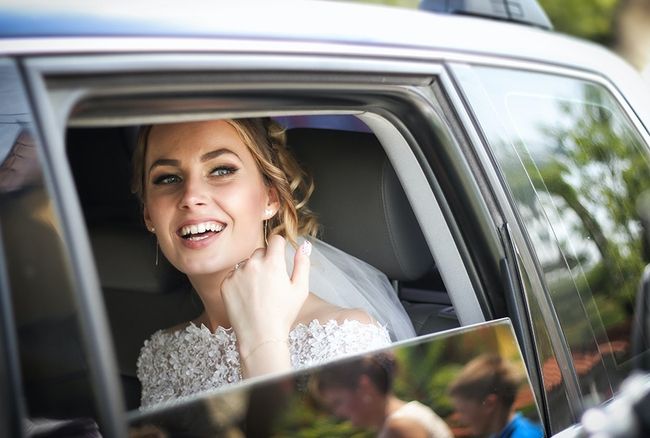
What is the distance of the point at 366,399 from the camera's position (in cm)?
145

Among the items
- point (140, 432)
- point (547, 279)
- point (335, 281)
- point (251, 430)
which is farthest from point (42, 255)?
point (335, 281)

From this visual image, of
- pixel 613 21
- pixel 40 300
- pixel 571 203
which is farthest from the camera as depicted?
pixel 613 21

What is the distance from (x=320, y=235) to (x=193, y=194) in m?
0.64

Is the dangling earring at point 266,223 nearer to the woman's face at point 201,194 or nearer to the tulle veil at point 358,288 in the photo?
the woman's face at point 201,194

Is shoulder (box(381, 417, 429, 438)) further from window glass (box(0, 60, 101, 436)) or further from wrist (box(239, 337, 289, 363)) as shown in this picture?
window glass (box(0, 60, 101, 436))

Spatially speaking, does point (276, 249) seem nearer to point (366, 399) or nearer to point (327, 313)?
point (327, 313)

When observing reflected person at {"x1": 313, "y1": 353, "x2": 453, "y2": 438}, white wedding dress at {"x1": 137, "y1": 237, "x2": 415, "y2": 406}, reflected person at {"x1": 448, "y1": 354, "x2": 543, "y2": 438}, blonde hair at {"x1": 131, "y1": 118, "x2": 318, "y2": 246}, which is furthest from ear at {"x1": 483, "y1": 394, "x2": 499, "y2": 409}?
blonde hair at {"x1": 131, "y1": 118, "x2": 318, "y2": 246}

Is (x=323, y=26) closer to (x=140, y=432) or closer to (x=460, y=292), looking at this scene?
(x=460, y=292)

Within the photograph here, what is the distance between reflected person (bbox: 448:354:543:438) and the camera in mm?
1623

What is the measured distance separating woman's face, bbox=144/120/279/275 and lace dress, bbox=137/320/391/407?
29 centimetres

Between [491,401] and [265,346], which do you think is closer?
[491,401]

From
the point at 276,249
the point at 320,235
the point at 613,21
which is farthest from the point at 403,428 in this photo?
the point at 613,21

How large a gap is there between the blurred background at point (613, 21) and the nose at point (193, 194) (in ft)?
41.1

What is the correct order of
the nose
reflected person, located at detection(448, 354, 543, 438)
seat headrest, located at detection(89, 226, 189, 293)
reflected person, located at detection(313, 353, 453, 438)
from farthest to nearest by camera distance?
seat headrest, located at detection(89, 226, 189, 293)
the nose
reflected person, located at detection(448, 354, 543, 438)
reflected person, located at detection(313, 353, 453, 438)
